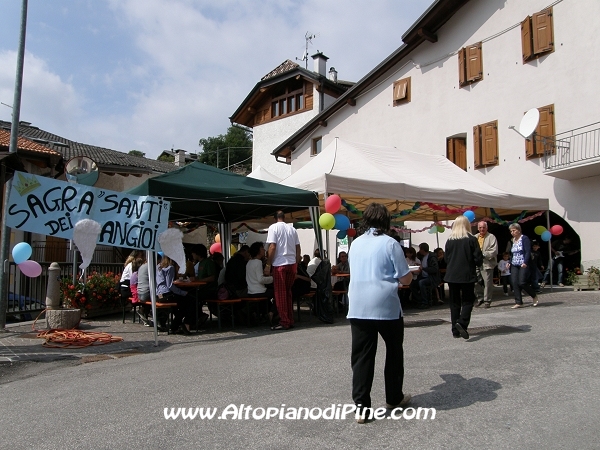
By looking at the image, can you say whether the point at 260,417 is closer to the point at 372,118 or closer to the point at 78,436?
the point at 78,436

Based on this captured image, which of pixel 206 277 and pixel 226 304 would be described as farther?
pixel 206 277

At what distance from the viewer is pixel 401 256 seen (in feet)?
12.8

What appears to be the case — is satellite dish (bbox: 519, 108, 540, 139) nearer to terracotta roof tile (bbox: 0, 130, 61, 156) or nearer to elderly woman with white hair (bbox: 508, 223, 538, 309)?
elderly woman with white hair (bbox: 508, 223, 538, 309)

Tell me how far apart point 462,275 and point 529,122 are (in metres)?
9.73

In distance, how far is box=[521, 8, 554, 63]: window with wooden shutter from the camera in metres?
15.2

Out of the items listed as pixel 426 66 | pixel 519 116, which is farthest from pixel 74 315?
pixel 426 66

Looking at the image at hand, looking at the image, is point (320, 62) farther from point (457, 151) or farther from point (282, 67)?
point (457, 151)

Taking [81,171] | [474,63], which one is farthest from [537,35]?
[81,171]


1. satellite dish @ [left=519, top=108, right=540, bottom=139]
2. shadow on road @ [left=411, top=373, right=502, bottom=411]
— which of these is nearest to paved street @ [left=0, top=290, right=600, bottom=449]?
shadow on road @ [left=411, top=373, right=502, bottom=411]

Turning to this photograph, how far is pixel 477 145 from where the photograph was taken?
17266mm

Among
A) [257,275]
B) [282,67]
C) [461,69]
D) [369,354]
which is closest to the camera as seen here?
[369,354]

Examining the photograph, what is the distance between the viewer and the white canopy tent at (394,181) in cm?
1028

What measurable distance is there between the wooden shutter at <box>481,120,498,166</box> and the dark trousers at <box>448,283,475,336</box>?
36.2 feet

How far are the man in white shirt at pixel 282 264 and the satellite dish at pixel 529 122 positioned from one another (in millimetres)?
9192
